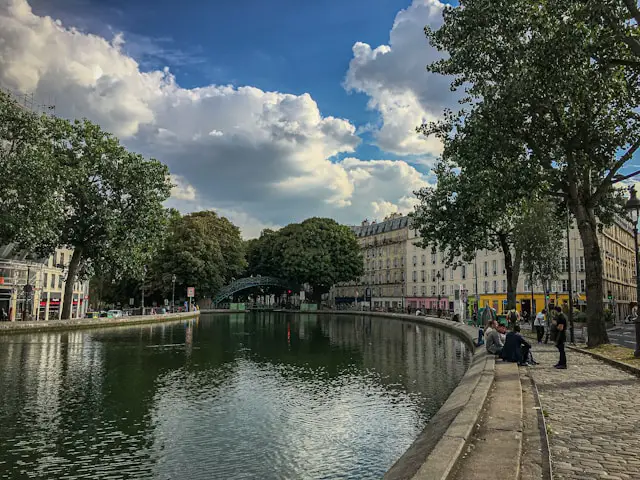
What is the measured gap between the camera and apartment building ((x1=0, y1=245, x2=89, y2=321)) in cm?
4541

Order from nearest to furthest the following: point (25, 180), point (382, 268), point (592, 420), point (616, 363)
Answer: point (592, 420)
point (616, 363)
point (25, 180)
point (382, 268)

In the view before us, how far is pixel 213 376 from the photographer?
19203mm

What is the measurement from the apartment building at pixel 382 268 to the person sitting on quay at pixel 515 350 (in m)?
78.5

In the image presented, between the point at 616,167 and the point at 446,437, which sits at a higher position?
the point at 616,167

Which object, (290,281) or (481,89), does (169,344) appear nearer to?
(481,89)

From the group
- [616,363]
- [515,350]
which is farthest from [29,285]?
[616,363]

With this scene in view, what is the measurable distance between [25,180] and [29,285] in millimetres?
14078

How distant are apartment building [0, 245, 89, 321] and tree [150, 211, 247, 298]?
56.9 ft

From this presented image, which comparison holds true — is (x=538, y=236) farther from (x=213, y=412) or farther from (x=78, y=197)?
(x=78, y=197)

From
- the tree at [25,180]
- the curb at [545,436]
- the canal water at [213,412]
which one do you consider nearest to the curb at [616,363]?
the curb at [545,436]

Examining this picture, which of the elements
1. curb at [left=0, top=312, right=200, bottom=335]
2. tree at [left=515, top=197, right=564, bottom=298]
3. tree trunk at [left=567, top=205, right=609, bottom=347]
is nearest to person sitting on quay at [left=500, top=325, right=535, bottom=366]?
tree trunk at [left=567, top=205, right=609, bottom=347]

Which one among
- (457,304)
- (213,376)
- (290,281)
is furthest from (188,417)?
(290,281)

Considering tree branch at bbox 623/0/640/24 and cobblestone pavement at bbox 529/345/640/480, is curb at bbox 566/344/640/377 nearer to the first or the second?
cobblestone pavement at bbox 529/345/640/480

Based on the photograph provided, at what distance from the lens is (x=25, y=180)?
111ft
